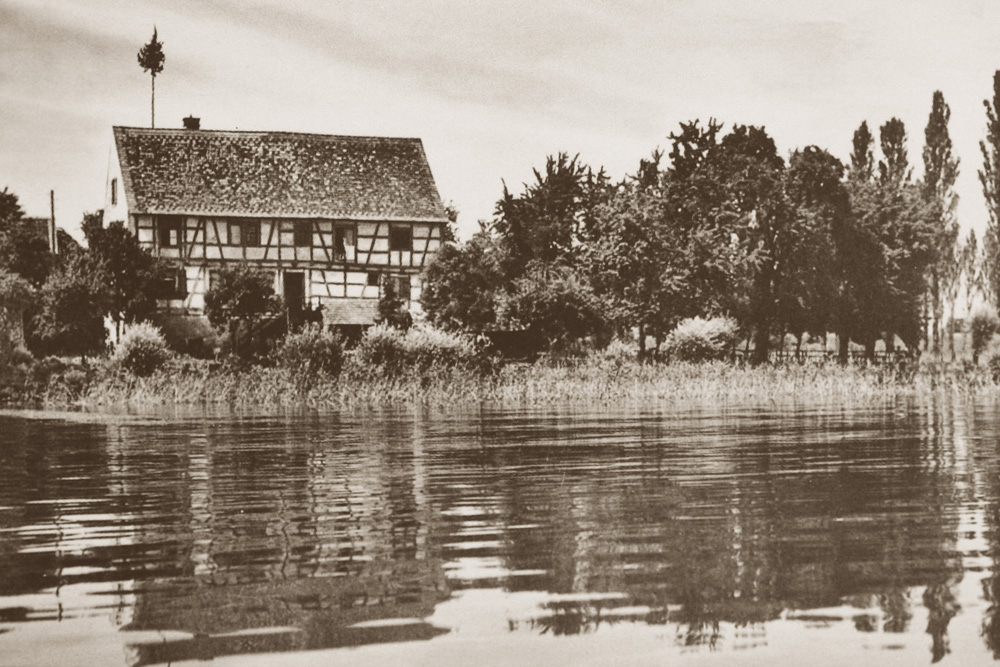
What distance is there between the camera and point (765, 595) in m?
6.34

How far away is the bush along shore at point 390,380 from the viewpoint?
93.2 feet

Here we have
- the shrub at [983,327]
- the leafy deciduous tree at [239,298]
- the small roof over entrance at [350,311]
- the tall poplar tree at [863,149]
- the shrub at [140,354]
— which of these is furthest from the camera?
the tall poplar tree at [863,149]

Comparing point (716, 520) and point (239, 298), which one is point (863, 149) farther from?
point (716, 520)

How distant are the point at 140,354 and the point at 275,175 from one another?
18.5 metres

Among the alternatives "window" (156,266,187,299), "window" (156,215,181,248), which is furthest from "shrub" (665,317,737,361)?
"window" (156,215,181,248)

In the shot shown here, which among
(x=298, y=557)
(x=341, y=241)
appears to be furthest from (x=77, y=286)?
(x=298, y=557)

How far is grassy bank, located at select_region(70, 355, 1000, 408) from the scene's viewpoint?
1112 inches

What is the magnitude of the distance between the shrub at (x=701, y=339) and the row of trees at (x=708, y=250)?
68 cm

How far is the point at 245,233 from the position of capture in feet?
153

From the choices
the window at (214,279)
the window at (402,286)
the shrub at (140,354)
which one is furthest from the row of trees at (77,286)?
the window at (402,286)

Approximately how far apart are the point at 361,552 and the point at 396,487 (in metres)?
3.85

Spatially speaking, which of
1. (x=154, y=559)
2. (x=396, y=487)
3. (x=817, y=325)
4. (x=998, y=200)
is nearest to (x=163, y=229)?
(x=817, y=325)

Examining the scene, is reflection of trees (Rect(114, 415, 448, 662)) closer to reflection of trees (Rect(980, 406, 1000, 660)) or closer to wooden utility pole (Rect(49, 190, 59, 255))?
reflection of trees (Rect(980, 406, 1000, 660))

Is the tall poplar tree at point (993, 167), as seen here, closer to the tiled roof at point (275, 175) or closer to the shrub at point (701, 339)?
the shrub at point (701, 339)
